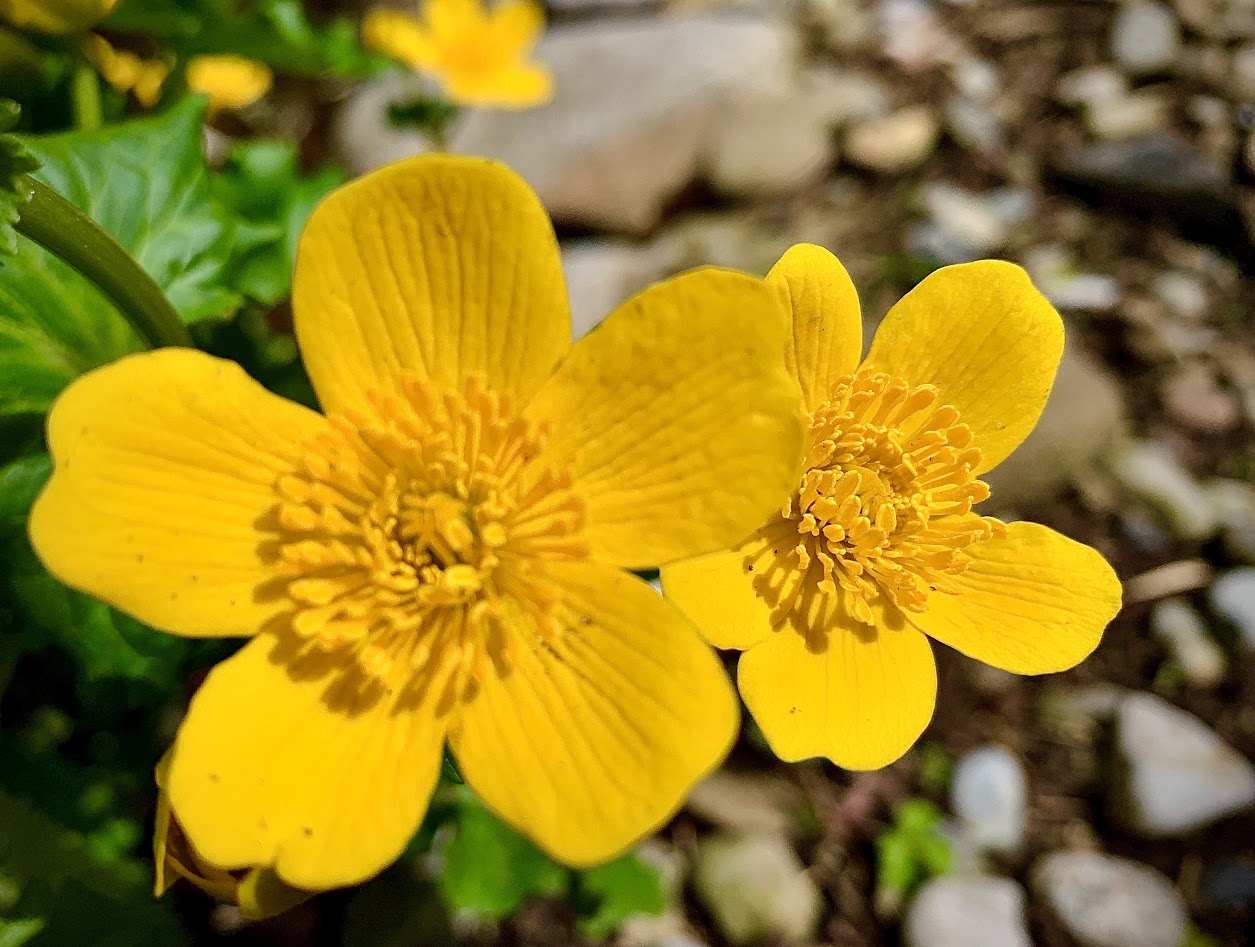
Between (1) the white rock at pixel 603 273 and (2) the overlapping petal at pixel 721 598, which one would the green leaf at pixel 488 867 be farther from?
(1) the white rock at pixel 603 273

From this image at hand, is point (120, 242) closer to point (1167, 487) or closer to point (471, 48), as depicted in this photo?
point (471, 48)

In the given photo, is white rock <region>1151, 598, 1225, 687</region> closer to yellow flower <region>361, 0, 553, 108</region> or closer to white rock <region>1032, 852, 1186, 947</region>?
white rock <region>1032, 852, 1186, 947</region>

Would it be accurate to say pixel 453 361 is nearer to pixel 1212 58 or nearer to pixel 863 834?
pixel 863 834

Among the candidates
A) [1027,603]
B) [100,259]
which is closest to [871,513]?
[1027,603]

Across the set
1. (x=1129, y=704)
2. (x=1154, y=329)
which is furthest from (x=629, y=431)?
(x=1154, y=329)

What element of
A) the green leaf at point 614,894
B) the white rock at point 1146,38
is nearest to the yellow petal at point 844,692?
the green leaf at point 614,894

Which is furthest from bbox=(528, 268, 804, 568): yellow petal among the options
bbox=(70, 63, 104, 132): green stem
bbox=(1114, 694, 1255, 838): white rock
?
bbox=(1114, 694, 1255, 838): white rock
